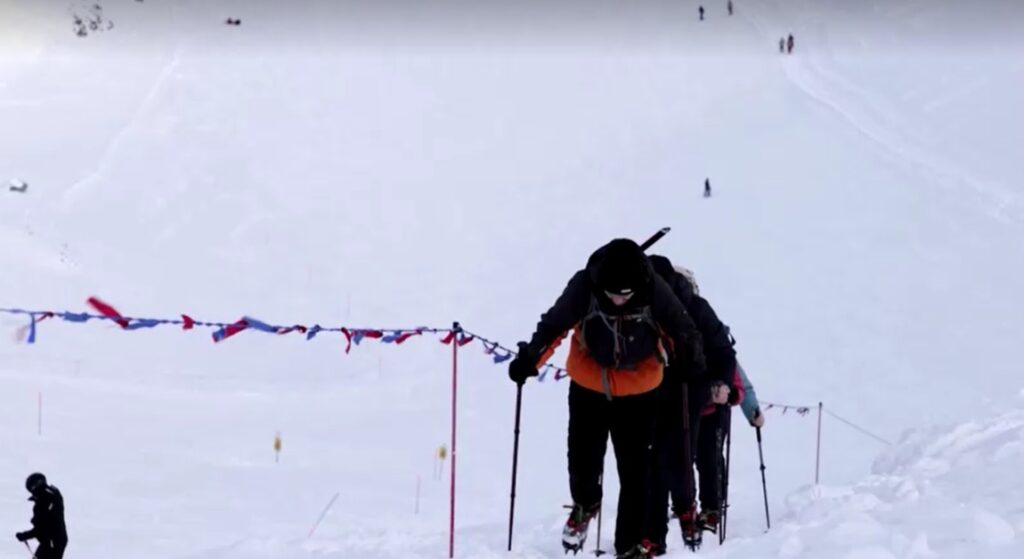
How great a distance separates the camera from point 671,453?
7078 mm

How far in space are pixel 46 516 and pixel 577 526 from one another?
3.99 meters

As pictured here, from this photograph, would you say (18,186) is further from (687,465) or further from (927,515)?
(927,515)

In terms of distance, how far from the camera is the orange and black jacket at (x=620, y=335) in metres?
5.56

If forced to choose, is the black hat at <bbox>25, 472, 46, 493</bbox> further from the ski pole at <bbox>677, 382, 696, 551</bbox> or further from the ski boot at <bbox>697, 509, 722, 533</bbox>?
the ski boot at <bbox>697, 509, 722, 533</bbox>

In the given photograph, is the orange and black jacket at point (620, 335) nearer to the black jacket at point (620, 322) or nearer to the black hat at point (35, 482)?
the black jacket at point (620, 322)

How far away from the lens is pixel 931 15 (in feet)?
197

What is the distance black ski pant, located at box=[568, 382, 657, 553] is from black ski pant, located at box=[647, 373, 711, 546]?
0.34 meters

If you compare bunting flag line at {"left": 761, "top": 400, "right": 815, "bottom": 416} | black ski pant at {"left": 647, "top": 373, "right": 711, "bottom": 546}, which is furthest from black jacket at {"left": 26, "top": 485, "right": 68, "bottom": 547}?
bunting flag line at {"left": 761, "top": 400, "right": 815, "bottom": 416}

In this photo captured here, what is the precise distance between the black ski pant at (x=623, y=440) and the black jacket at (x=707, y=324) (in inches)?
24.3

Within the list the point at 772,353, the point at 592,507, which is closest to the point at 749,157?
the point at 772,353

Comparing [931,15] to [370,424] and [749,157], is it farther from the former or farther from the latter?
[370,424]

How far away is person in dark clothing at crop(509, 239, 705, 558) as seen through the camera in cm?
547

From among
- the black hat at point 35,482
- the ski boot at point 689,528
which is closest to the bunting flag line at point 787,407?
the ski boot at point 689,528

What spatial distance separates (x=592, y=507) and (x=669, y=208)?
2275cm
